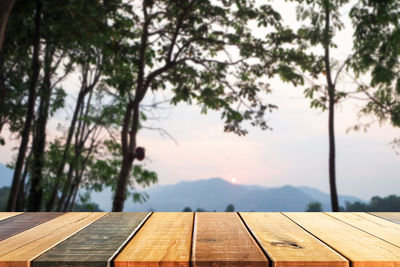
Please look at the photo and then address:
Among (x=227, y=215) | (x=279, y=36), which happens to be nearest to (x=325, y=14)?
(x=279, y=36)

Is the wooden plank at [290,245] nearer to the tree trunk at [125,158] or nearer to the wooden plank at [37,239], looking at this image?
the wooden plank at [37,239]

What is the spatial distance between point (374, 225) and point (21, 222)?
1.88 metres

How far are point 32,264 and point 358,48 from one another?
1262cm

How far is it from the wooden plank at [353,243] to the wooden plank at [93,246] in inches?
32.4

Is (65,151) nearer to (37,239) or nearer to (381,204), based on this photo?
(37,239)

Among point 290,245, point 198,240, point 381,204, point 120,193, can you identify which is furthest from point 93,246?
point 381,204

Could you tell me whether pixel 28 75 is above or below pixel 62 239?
above

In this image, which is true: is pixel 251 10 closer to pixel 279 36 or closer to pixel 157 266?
pixel 279 36

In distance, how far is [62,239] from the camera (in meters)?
1.53

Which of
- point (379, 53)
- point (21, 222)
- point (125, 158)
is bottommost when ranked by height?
point (21, 222)

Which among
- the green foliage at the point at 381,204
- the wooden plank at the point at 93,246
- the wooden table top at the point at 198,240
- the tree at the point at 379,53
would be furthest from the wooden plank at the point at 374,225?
the green foliage at the point at 381,204

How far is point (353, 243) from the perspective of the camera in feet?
4.90

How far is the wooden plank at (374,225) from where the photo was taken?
1669mm

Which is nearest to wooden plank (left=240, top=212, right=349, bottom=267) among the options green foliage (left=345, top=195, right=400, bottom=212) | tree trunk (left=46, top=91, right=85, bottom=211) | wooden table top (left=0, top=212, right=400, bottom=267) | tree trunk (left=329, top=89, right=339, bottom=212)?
wooden table top (left=0, top=212, right=400, bottom=267)
